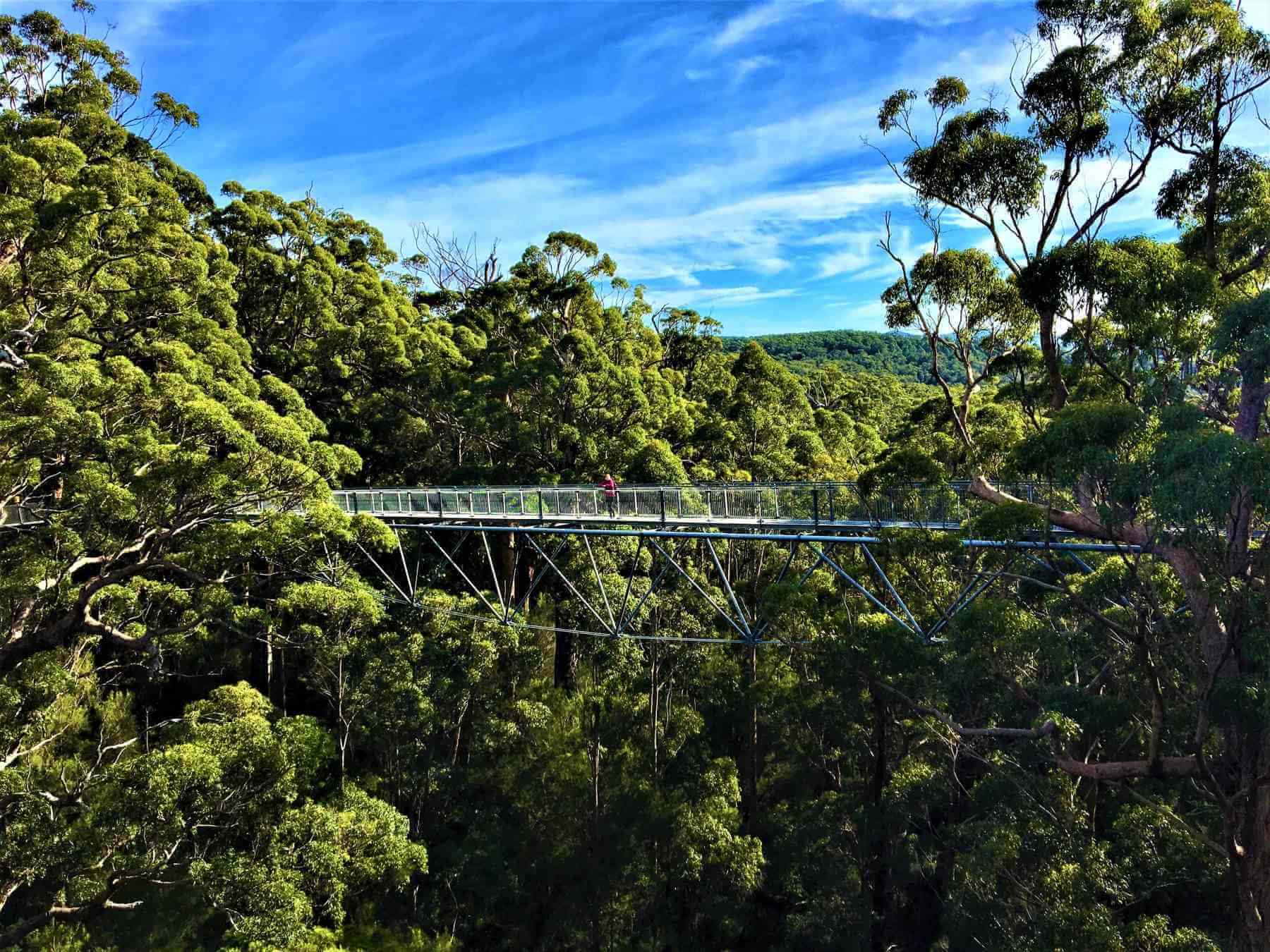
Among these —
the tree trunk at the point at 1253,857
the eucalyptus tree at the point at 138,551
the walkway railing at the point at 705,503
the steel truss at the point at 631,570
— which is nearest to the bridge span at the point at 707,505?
the walkway railing at the point at 705,503

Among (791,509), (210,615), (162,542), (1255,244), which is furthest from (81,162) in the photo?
(1255,244)

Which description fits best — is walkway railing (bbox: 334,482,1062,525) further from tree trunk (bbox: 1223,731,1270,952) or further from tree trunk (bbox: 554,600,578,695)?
tree trunk (bbox: 554,600,578,695)

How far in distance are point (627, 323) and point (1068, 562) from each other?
48.1 ft

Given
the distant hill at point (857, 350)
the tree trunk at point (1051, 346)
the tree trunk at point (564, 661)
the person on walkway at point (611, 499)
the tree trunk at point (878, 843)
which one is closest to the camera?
the tree trunk at point (1051, 346)

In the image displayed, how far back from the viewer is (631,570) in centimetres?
1736

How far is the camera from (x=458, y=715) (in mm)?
17875

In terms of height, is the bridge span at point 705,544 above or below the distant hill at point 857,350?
below

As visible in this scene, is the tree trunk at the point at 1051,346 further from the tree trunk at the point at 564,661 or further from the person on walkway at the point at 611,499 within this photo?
the tree trunk at the point at 564,661

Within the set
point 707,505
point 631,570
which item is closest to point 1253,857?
point 707,505

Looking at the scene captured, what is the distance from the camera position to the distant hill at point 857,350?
4117 inches

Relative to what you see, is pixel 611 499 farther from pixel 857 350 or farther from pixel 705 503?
pixel 857 350

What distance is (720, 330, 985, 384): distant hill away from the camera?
105 meters

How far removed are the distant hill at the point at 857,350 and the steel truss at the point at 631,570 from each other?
7973 centimetres

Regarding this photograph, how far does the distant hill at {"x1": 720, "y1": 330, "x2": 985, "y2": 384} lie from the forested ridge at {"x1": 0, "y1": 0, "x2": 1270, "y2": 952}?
78929mm
